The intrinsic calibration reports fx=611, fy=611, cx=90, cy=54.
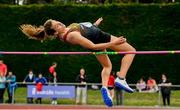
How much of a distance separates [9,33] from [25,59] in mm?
1260

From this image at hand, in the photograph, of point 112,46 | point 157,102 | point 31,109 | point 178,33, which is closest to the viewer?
point 112,46

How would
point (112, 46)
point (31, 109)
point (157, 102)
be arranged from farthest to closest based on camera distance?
1. point (157, 102)
2. point (31, 109)
3. point (112, 46)

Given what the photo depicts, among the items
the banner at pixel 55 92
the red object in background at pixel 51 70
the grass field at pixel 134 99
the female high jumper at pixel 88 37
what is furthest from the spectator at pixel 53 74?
the female high jumper at pixel 88 37

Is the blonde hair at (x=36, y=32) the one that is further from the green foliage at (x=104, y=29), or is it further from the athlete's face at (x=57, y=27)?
the green foliage at (x=104, y=29)

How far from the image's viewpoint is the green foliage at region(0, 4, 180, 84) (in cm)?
2353

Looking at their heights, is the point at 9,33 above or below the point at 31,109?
above

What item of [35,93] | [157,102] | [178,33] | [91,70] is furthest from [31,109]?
[178,33]

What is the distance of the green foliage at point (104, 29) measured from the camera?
23531 millimetres

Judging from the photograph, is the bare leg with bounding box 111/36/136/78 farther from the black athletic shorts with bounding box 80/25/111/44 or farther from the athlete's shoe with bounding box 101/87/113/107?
the athlete's shoe with bounding box 101/87/113/107

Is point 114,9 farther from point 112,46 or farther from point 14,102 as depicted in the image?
point 112,46

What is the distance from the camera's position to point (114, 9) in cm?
2414

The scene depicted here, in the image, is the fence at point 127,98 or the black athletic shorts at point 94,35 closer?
the black athletic shorts at point 94,35

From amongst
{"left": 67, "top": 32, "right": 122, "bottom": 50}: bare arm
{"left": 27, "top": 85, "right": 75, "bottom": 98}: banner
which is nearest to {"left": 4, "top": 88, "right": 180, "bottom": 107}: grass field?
{"left": 27, "top": 85, "right": 75, "bottom": 98}: banner

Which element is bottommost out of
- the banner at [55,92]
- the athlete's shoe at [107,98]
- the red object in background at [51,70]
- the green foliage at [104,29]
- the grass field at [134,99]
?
the athlete's shoe at [107,98]
